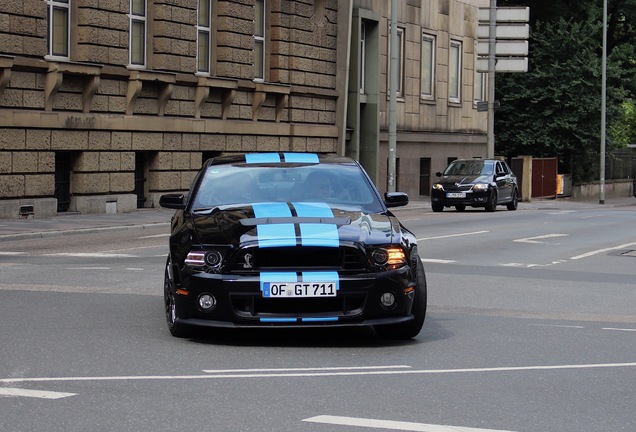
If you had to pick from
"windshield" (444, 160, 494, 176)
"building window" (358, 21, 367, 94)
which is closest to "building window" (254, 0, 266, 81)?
"windshield" (444, 160, 494, 176)

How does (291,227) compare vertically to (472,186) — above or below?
above

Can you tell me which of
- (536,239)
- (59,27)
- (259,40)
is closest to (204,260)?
(536,239)

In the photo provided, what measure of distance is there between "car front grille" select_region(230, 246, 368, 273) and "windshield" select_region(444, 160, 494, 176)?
29.7 m

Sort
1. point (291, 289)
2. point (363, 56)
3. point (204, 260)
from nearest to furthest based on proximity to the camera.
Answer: point (291, 289) → point (204, 260) → point (363, 56)

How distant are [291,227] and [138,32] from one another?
22763 mm

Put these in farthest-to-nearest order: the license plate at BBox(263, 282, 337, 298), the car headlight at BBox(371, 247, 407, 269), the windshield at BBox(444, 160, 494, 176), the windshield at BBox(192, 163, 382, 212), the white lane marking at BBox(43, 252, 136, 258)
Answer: the windshield at BBox(444, 160, 494, 176)
the white lane marking at BBox(43, 252, 136, 258)
the windshield at BBox(192, 163, 382, 212)
the car headlight at BBox(371, 247, 407, 269)
the license plate at BBox(263, 282, 337, 298)

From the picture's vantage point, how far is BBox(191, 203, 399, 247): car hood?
9758 mm

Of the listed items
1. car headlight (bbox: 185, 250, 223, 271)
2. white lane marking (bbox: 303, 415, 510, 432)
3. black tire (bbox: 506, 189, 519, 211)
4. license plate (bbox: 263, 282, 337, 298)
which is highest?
car headlight (bbox: 185, 250, 223, 271)

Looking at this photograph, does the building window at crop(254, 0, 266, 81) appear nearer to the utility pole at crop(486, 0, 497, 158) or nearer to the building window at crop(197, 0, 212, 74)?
the building window at crop(197, 0, 212, 74)

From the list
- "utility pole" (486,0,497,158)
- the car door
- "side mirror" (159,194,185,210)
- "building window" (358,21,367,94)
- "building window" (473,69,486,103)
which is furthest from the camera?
"building window" (473,69,486,103)

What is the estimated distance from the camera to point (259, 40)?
37625 mm

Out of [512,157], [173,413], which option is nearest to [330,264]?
[173,413]

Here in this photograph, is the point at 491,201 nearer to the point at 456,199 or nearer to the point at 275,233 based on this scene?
the point at 456,199

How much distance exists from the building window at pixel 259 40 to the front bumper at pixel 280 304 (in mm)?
28110
